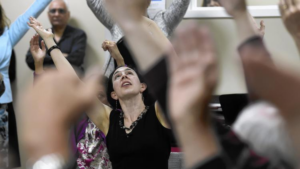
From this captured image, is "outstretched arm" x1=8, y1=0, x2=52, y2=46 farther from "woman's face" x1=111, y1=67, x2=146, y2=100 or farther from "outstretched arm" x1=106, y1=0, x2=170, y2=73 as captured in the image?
"outstretched arm" x1=106, y1=0, x2=170, y2=73

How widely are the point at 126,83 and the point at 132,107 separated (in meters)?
0.10

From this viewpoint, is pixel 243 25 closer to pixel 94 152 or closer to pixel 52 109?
pixel 52 109

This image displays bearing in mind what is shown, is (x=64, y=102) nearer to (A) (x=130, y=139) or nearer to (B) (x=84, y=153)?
(A) (x=130, y=139)

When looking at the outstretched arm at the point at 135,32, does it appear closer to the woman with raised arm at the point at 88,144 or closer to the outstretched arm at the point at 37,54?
the woman with raised arm at the point at 88,144

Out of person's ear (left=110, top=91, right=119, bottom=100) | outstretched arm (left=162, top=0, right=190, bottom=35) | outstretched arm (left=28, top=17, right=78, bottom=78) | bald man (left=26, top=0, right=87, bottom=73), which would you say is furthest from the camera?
bald man (left=26, top=0, right=87, bottom=73)

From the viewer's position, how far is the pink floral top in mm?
1709

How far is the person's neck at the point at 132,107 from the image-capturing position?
5.43ft

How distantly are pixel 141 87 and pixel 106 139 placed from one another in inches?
12.0

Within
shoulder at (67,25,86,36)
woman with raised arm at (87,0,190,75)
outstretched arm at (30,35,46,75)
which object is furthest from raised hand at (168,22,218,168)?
shoulder at (67,25,86,36)

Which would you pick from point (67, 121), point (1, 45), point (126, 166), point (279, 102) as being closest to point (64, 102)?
point (67, 121)

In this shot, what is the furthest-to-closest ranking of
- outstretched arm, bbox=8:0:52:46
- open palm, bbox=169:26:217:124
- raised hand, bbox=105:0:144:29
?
A: outstretched arm, bbox=8:0:52:46, raised hand, bbox=105:0:144:29, open palm, bbox=169:26:217:124

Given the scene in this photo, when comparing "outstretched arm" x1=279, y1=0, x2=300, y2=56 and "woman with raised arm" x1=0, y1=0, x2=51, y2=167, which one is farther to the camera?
"woman with raised arm" x1=0, y1=0, x2=51, y2=167

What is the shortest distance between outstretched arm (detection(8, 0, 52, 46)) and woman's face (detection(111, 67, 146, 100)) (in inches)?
29.1

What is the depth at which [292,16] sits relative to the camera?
58 centimetres
